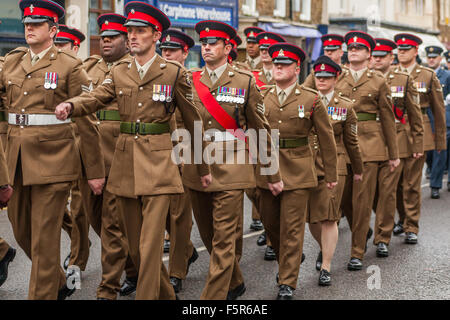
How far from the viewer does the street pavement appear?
653 cm

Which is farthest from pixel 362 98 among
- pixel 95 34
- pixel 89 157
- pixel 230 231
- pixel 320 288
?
pixel 95 34

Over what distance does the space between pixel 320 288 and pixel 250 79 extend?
1.92 metres

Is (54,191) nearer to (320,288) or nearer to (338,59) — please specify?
(320,288)

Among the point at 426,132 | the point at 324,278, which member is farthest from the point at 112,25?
the point at 426,132

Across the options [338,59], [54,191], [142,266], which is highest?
[338,59]

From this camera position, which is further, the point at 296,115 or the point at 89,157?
the point at 296,115

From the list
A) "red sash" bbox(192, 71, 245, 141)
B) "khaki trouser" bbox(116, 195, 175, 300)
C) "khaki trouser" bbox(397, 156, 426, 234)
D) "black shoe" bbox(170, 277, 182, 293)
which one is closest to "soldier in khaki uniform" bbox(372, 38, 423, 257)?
"khaki trouser" bbox(397, 156, 426, 234)

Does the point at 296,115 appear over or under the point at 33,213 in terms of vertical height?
over

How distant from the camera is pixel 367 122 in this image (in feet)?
26.8

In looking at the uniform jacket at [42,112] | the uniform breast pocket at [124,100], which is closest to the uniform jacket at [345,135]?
the uniform breast pocket at [124,100]

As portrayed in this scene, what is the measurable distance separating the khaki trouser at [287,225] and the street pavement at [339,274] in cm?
25

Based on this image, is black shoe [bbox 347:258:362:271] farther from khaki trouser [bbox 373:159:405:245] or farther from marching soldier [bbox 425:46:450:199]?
marching soldier [bbox 425:46:450:199]

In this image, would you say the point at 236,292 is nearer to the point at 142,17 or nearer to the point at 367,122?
the point at 142,17

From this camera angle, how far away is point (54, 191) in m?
5.55
